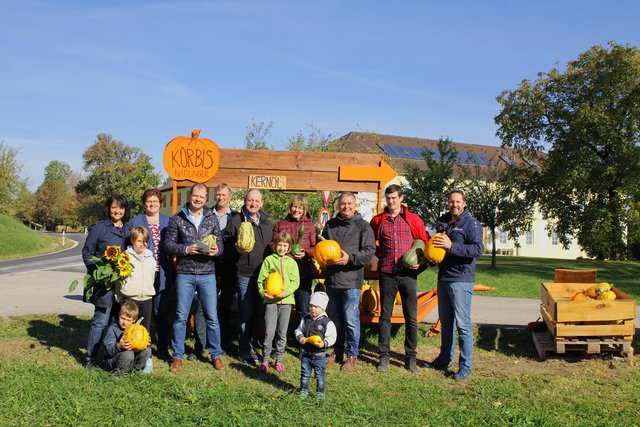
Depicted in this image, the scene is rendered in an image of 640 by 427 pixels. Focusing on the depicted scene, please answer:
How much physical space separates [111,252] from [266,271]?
167 cm

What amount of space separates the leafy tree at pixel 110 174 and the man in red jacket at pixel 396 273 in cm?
5857

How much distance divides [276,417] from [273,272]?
6.48ft

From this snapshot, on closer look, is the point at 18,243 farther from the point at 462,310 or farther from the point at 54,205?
the point at 54,205

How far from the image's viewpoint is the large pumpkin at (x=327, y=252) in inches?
253

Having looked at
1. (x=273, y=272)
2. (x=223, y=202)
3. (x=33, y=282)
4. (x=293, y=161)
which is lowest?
(x=33, y=282)

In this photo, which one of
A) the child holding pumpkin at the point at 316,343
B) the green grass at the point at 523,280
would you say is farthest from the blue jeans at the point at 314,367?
the green grass at the point at 523,280

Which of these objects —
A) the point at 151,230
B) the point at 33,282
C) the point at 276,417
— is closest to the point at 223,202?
the point at 151,230

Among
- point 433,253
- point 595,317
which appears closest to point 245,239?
point 433,253

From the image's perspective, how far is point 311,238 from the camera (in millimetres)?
7059

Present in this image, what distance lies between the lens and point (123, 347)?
614cm

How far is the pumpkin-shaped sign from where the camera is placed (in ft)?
28.0

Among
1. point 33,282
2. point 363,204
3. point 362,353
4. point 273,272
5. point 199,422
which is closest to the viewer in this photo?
point 199,422

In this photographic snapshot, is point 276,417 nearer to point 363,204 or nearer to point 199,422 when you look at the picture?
point 199,422

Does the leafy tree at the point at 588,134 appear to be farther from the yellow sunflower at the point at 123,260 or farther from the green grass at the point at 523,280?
the yellow sunflower at the point at 123,260
